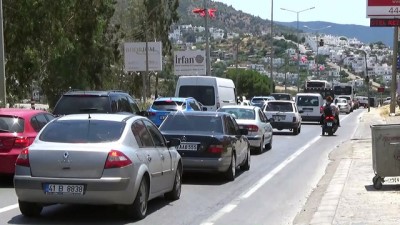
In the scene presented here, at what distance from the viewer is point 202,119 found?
16906mm

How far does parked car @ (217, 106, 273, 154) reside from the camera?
79.8 ft

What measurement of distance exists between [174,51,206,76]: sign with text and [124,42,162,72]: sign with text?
170 centimetres

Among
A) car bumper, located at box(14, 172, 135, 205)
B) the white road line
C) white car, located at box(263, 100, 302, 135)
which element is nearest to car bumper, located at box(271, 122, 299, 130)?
white car, located at box(263, 100, 302, 135)

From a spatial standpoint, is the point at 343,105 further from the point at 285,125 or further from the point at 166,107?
the point at 166,107

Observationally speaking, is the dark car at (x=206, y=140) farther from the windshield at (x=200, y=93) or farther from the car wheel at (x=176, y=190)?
the windshield at (x=200, y=93)

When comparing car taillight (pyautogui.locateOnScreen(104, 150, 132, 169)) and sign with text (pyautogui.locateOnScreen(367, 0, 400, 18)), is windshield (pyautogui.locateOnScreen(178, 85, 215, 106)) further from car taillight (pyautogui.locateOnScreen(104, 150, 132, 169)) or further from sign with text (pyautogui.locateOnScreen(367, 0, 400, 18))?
car taillight (pyautogui.locateOnScreen(104, 150, 132, 169))

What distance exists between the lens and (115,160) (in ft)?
34.7

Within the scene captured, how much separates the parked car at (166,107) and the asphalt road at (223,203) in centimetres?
755

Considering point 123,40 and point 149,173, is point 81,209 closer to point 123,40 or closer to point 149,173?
point 149,173

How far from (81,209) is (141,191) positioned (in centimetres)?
154

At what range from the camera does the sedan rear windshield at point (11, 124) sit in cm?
1481

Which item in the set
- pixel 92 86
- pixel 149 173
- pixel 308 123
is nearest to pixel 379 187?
pixel 149 173

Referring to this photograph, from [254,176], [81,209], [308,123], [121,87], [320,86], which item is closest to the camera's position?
[81,209]

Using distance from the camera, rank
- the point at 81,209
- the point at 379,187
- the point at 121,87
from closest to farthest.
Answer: the point at 81,209 → the point at 379,187 → the point at 121,87
